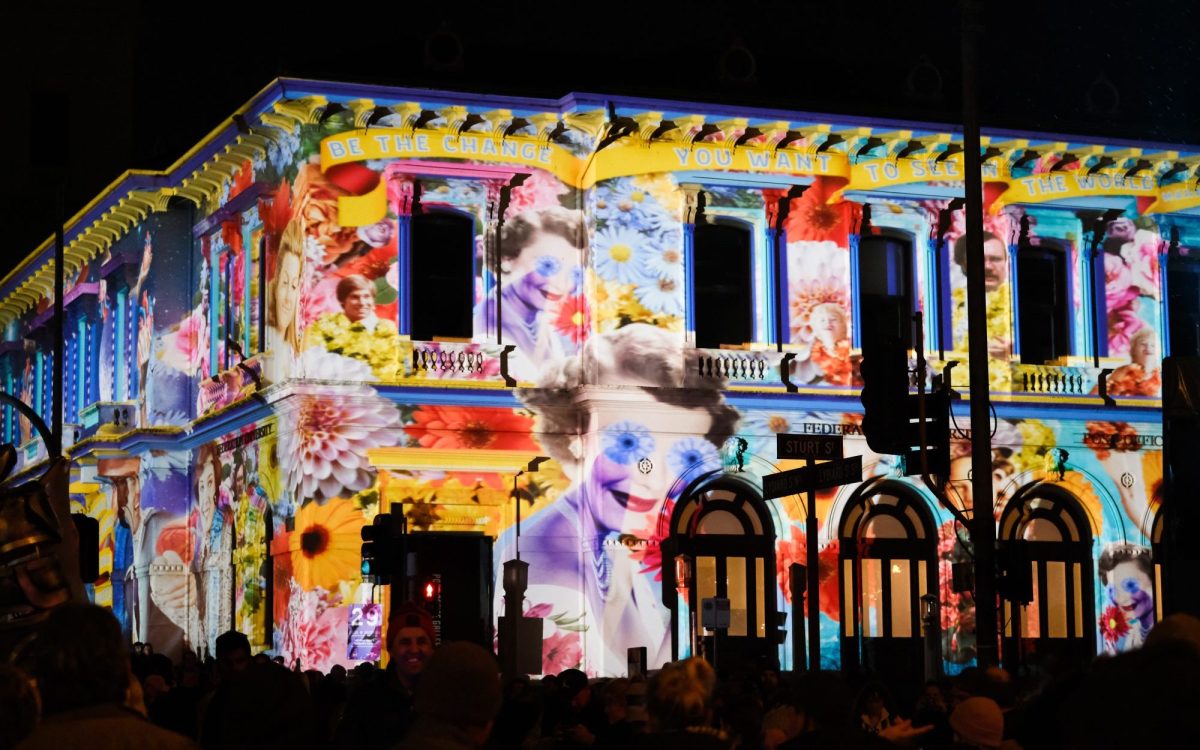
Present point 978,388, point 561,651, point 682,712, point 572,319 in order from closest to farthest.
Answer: point 682,712
point 978,388
point 561,651
point 572,319

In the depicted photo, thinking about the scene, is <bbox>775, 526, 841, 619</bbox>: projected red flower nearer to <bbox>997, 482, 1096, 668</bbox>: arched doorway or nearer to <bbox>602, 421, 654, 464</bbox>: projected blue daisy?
<bbox>602, 421, 654, 464</bbox>: projected blue daisy

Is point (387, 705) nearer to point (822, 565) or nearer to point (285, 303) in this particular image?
point (285, 303)

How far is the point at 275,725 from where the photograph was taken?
303 inches

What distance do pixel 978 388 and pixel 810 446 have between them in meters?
2.48

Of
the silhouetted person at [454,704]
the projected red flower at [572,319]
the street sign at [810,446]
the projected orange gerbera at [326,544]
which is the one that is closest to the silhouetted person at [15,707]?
the silhouetted person at [454,704]

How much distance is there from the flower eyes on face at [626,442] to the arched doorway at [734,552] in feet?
3.54

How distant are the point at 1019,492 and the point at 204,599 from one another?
14.5m

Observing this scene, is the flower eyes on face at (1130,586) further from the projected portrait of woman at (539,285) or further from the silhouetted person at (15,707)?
the silhouetted person at (15,707)

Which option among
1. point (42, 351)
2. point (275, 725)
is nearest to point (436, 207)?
point (42, 351)

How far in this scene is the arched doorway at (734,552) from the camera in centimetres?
3372

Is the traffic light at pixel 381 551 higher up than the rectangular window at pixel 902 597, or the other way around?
the traffic light at pixel 381 551

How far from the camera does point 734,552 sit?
34031 mm

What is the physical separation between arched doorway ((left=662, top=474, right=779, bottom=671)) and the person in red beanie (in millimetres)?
22457

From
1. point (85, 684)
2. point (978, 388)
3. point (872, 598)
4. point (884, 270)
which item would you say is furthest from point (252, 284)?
point (85, 684)
